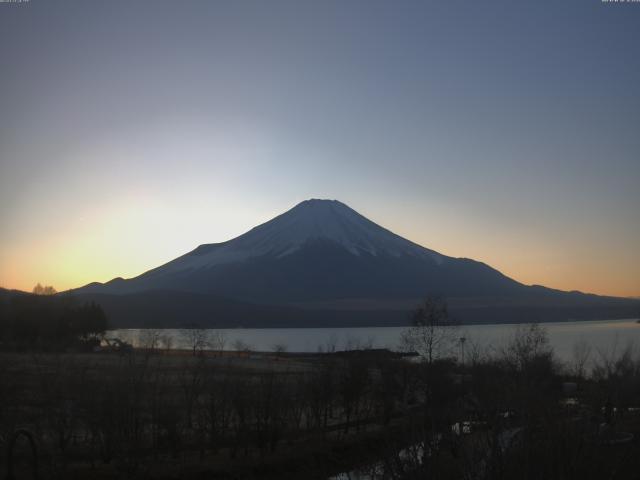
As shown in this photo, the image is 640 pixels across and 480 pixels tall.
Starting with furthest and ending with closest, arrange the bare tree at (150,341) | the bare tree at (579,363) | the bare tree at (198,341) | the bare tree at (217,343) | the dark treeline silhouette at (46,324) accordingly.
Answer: the bare tree at (217,343)
the bare tree at (198,341)
the dark treeline silhouette at (46,324)
the bare tree at (150,341)
the bare tree at (579,363)

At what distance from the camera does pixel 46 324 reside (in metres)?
54.1

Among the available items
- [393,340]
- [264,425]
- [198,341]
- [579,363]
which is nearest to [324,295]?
[393,340]

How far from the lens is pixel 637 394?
22.9 m

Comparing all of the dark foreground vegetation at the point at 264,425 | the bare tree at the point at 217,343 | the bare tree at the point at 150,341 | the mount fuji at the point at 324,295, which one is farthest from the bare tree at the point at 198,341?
the mount fuji at the point at 324,295

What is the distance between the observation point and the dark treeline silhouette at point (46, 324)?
50.0 m

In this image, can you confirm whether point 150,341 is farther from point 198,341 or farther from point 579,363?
point 579,363

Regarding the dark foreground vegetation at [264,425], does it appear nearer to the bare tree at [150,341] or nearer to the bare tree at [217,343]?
the bare tree at [150,341]

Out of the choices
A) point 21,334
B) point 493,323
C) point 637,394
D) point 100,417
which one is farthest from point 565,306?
point 100,417

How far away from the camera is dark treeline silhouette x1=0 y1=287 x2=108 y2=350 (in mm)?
50031

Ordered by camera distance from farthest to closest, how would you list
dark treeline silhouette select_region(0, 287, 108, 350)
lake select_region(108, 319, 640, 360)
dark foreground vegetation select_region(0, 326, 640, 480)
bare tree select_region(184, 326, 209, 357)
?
bare tree select_region(184, 326, 209, 357)
lake select_region(108, 319, 640, 360)
dark treeline silhouette select_region(0, 287, 108, 350)
dark foreground vegetation select_region(0, 326, 640, 480)

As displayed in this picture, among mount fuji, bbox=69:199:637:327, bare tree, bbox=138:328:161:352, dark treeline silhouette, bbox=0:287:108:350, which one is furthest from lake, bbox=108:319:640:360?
mount fuji, bbox=69:199:637:327

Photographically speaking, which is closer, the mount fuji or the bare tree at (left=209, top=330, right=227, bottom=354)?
the bare tree at (left=209, top=330, right=227, bottom=354)

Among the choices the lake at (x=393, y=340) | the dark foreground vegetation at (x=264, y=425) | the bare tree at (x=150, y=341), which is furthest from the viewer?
the lake at (x=393, y=340)

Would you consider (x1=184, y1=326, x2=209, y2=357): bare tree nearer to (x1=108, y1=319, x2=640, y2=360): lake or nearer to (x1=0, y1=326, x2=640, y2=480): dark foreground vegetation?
(x1=108, y1=319, x2=640, y2=360): lake
